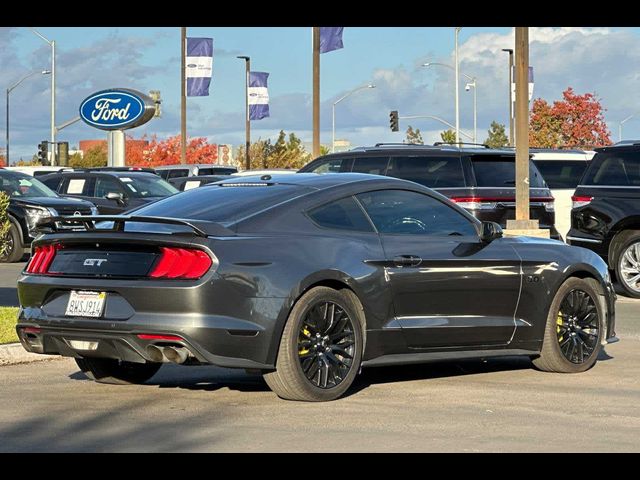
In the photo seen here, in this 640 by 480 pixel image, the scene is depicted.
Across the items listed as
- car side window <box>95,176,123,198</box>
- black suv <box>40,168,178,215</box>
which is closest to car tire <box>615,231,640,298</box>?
black suv <box>40,168,178,215</box>

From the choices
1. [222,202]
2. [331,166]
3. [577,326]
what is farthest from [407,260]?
[331,166]

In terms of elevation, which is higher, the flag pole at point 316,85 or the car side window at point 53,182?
the flag pole at point 316,85

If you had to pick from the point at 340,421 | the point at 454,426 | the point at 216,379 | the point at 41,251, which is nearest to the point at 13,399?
the point at 41,251

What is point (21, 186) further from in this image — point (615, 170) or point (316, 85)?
point (316, 85)

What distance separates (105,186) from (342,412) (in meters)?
20.7

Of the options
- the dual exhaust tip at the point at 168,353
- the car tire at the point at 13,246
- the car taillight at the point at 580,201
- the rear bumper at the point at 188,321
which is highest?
the car taillight at the point at 580,201

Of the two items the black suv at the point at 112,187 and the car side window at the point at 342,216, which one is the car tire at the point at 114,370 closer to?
the car side window at the point at 342,216

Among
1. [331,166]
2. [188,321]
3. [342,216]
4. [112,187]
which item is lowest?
[188,321]

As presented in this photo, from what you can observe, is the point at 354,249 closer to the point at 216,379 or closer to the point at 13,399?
the point at 216,379

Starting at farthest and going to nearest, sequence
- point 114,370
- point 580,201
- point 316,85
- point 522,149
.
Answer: point 316,85, point 522,149, point 580,201, point 114,370

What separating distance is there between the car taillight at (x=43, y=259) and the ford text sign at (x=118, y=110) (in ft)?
94.4

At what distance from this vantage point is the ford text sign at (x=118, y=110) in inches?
1478

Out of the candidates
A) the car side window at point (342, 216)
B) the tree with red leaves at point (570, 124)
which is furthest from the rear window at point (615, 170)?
the tree with red leaves at point (570, 124)

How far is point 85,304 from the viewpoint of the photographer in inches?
332
